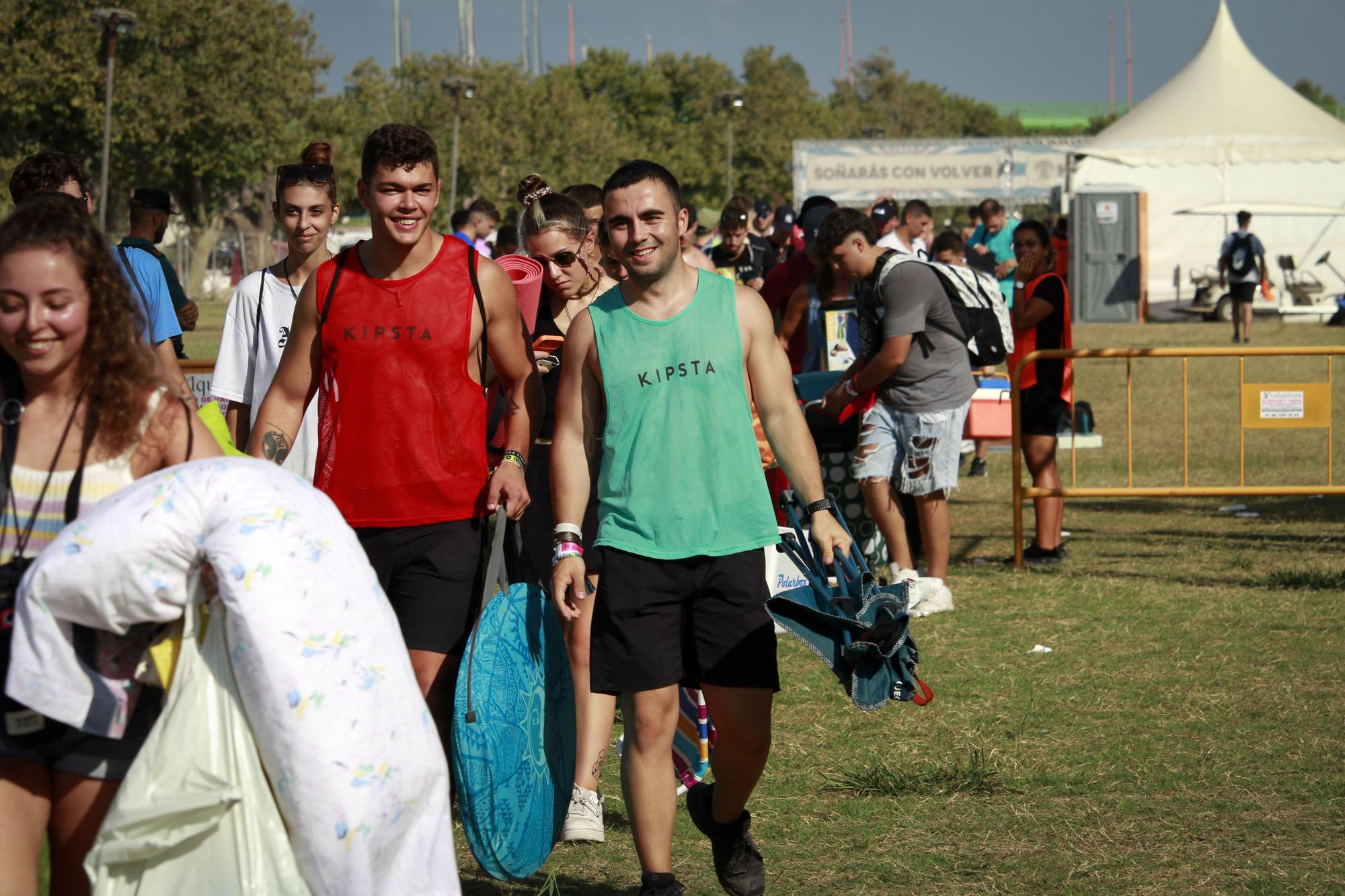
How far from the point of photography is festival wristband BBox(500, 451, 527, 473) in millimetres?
4352

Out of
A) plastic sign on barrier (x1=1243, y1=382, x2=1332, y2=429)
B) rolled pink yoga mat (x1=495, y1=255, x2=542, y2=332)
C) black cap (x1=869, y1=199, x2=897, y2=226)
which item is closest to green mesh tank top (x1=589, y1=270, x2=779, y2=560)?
rolled pink yoga mat (x1=495, y1=255, x2=542, y2=332)

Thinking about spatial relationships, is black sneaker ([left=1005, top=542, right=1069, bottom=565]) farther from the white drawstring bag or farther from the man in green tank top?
the white drawstring bag

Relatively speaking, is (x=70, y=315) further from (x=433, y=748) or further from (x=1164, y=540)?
(x=1164, y=540)

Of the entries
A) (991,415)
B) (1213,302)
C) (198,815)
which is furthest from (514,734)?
(1213,302)

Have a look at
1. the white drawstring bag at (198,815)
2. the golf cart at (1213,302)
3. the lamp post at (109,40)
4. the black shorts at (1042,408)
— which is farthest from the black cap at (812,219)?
the golf cart at (1213,302)

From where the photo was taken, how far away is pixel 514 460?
14.4 ft

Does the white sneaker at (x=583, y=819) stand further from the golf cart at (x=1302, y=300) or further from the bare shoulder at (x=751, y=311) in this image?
the golf cart at (x=1302, y=300)

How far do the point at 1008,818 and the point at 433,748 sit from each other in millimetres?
2763

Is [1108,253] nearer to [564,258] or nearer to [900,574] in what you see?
[900,574]

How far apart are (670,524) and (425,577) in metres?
0.75

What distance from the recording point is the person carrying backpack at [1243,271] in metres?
26.5

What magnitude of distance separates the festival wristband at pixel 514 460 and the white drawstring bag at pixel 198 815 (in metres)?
1.78

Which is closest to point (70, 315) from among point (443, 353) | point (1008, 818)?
point (443, 353)

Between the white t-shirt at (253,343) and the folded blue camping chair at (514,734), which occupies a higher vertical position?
the white t-shirt at (253,343)
